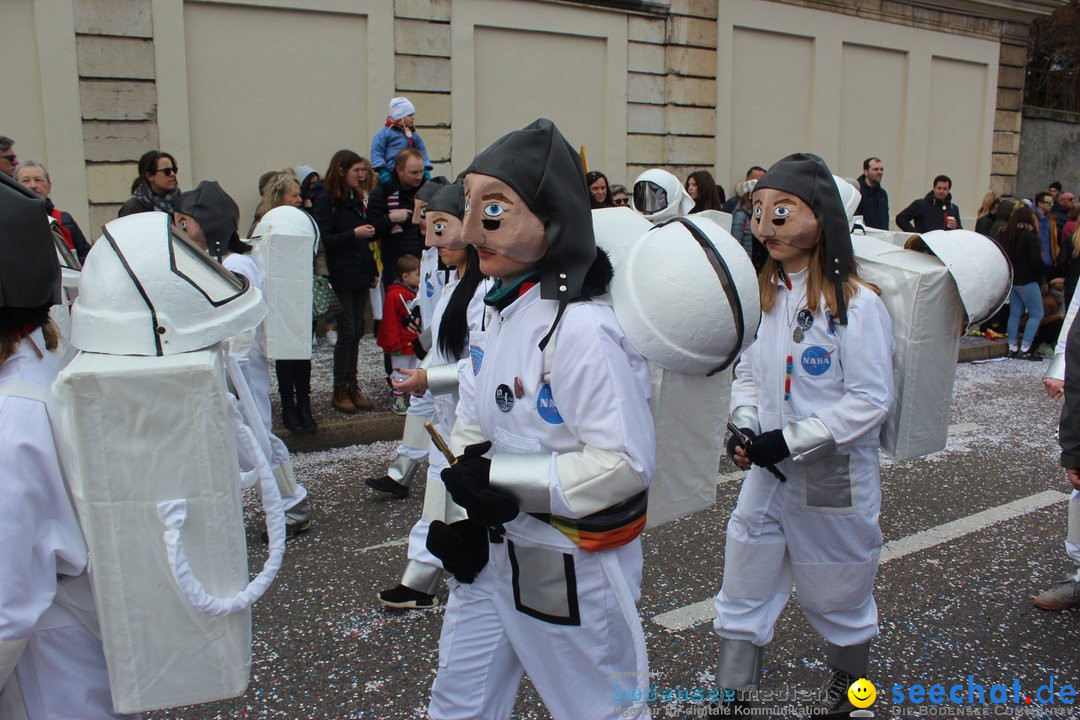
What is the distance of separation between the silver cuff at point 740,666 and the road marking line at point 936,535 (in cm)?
89

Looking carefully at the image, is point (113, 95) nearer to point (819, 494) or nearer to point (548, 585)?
point (819, 494)

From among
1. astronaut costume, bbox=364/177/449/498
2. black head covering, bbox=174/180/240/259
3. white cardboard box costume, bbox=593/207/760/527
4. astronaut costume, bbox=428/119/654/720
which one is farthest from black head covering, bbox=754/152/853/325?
black head covering, bbox=174/180/240/259

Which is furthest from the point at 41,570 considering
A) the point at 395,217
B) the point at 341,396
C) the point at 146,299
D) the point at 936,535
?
the point at 395,217

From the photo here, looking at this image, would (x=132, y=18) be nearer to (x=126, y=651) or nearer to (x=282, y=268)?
(x=282, y=268)

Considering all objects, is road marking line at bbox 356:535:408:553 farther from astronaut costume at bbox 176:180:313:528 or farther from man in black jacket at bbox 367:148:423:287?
man in black jacket at bbox 367:148:423:287

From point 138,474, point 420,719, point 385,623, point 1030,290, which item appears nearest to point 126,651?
point 138,474

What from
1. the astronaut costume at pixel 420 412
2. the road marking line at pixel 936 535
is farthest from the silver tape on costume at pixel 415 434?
the road marking line at pixel 936 535

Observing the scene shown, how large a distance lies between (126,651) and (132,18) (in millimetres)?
9938

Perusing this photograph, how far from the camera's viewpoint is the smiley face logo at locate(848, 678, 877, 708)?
11.1ft

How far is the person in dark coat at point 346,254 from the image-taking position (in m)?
8.06

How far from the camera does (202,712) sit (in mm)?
3514

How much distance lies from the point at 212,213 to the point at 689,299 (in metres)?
3.83

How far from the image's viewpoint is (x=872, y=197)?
13250mm

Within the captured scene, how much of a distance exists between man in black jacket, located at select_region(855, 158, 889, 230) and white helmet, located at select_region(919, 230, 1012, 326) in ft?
32.8
